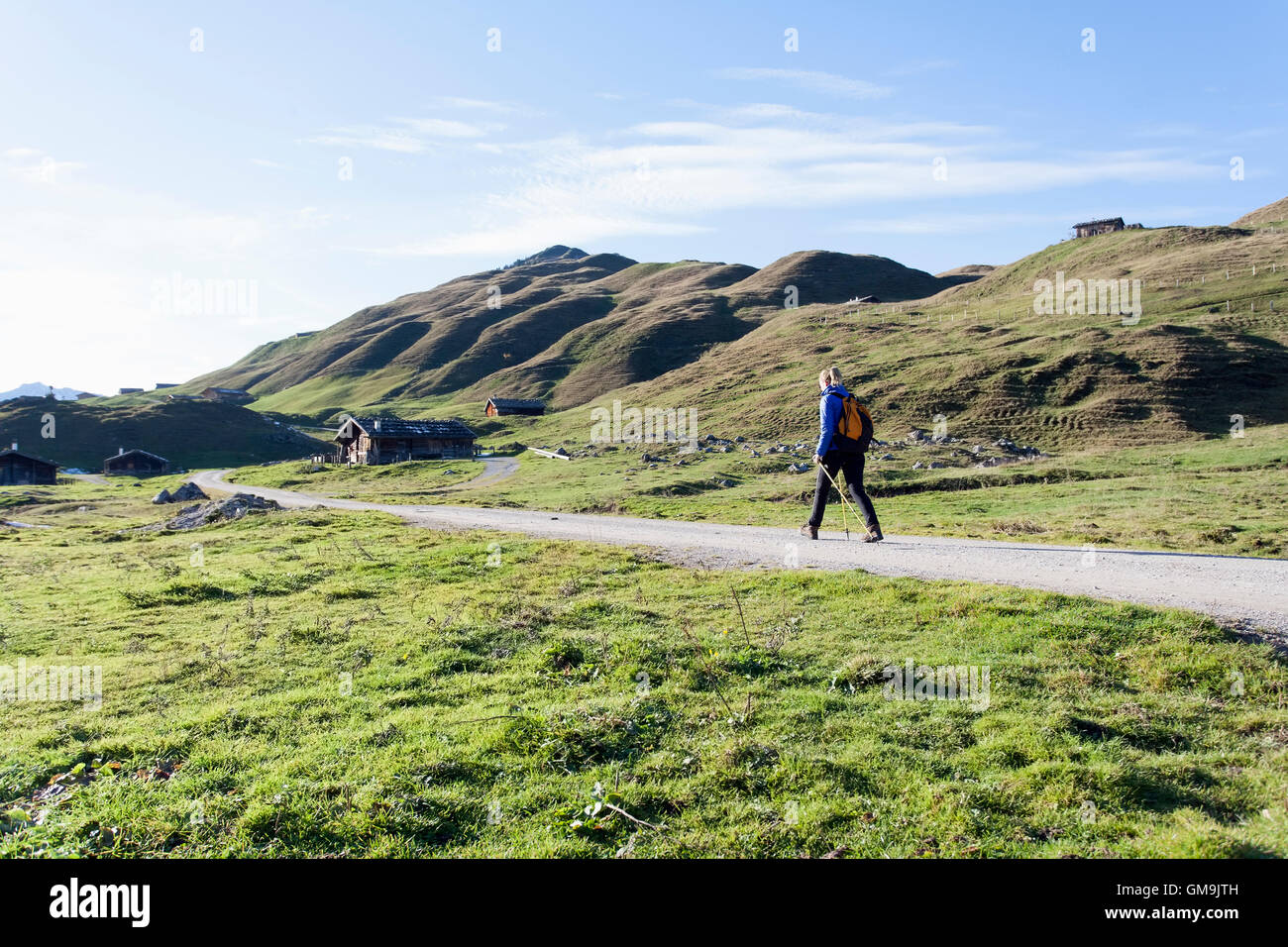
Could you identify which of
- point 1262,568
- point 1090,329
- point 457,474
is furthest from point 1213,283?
point 1262,568

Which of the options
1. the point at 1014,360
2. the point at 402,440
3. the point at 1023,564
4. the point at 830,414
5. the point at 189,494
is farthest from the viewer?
the point at 402,440

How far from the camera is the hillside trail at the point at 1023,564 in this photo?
9.52m

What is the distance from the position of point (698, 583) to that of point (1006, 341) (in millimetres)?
77612

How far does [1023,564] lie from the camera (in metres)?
12.6

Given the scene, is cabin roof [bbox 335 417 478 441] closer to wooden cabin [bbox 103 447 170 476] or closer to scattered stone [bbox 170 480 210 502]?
scattered stone [bbox 170 480 210 502]

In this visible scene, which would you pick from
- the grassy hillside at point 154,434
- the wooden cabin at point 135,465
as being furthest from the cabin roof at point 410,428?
the grassy hillside at point 154,434

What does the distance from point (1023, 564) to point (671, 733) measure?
327 inches

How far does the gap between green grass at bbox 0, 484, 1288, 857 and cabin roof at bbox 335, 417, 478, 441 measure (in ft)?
266

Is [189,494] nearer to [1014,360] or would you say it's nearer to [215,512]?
[215,512]

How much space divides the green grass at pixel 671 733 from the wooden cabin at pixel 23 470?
9755 cm

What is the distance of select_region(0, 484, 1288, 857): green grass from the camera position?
219 inches

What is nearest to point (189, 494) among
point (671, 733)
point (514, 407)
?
point (671, 733)

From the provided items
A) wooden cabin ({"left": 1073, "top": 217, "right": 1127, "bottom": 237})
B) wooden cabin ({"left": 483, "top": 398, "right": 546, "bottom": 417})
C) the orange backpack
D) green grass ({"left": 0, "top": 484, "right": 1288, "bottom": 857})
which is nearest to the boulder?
green grass ({"left": 0, "top": 484, "right": 1288, "bottom": 857})

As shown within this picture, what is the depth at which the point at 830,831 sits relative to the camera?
18.0 feet
